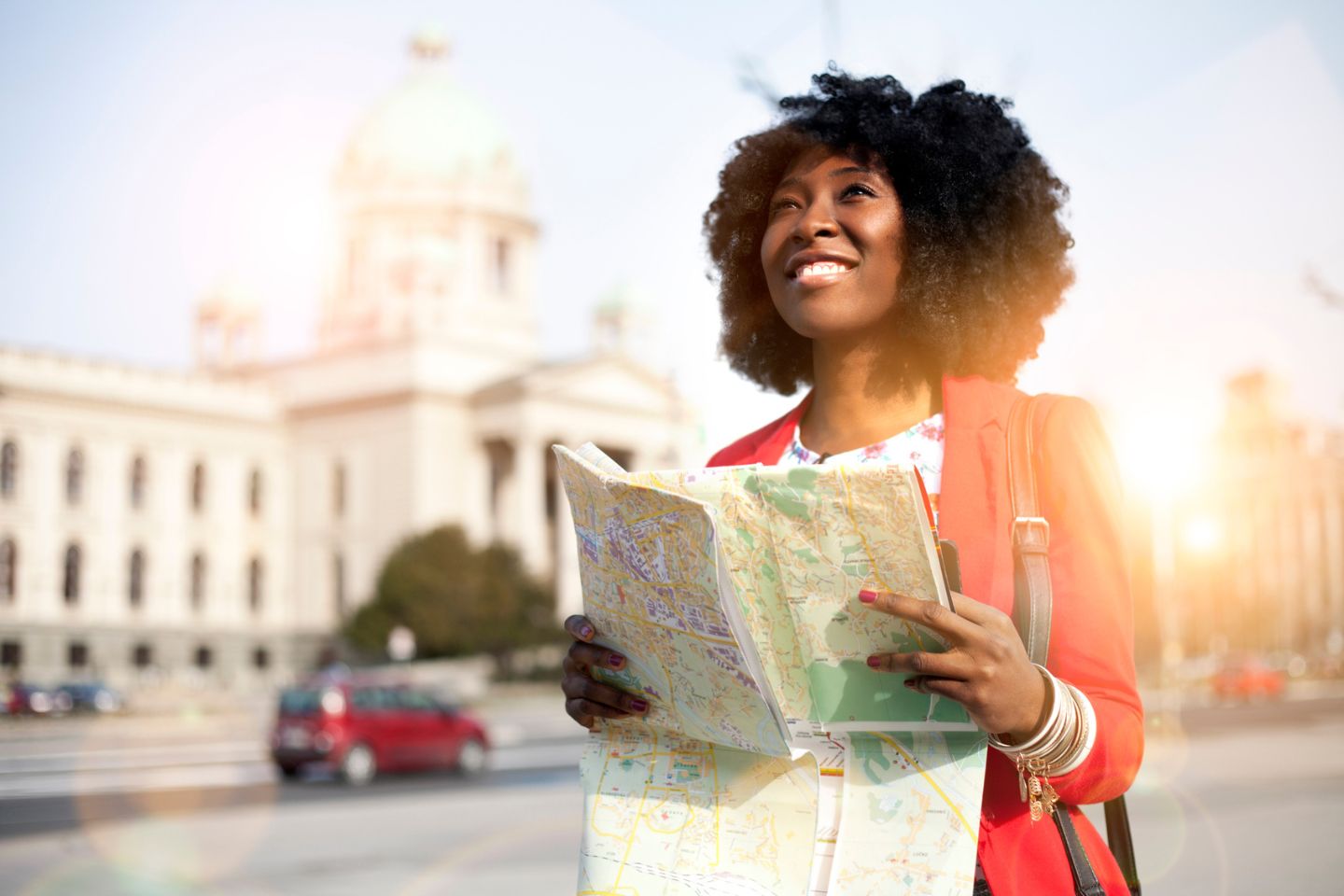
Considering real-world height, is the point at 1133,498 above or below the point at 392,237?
below

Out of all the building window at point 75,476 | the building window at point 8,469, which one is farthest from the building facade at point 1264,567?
the building window at point 8,469

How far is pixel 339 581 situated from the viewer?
251 feet

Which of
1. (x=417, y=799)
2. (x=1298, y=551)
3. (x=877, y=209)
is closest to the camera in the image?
(x=877, y=209)

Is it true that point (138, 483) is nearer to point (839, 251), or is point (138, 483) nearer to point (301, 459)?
point (301, 459)

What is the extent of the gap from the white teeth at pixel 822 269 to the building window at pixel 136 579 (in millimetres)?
74060

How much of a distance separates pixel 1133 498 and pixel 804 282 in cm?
3938

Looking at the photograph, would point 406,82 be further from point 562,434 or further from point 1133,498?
point 1133,498

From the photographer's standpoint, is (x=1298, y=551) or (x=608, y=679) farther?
(x=1298, y=551)

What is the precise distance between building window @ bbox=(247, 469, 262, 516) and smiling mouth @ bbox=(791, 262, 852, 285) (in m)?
76.5

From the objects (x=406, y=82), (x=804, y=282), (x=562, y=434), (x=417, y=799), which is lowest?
(x=417, y=799)

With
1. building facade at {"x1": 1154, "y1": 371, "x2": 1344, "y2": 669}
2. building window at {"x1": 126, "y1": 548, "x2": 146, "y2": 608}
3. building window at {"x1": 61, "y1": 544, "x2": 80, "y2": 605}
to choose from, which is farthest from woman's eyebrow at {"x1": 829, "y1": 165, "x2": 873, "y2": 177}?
building facade at {"x1": 1154, "y1": 371, "x2": 1344, "y2": 669}

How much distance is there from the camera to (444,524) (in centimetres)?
6109

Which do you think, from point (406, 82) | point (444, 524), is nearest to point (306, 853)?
point (444, 524)

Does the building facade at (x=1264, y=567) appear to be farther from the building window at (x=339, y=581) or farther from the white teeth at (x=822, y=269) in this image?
the white teeth at (x=822, y=269)
